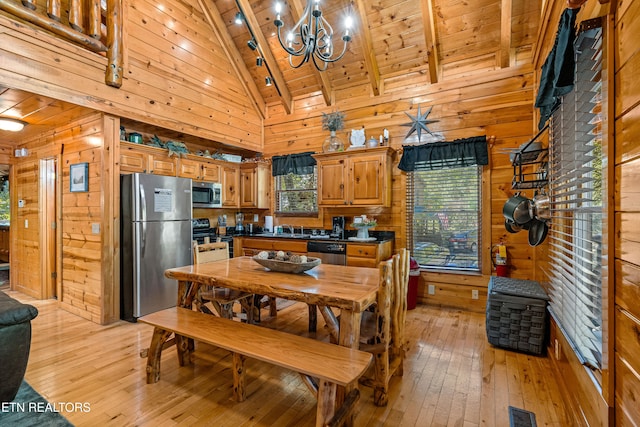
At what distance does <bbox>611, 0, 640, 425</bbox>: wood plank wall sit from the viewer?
3.46 ft

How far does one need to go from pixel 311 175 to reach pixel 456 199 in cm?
234

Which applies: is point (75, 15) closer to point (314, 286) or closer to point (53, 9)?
point (53, 9)

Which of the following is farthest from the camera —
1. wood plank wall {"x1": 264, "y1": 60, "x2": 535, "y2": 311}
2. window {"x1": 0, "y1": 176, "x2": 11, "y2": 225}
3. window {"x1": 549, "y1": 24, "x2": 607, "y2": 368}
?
window {"x1": 0, "y1": 176, "x2": 11, "y2": 225}

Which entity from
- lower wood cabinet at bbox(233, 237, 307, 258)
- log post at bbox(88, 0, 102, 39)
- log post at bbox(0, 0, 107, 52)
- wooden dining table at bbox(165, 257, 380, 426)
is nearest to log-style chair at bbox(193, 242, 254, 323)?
wooden dining table at bbox(165, 257, 380, 426)

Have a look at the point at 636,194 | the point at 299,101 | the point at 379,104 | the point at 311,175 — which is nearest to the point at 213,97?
the point at 299,101

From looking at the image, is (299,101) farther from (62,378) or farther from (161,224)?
(62,378)

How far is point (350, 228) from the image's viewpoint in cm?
486

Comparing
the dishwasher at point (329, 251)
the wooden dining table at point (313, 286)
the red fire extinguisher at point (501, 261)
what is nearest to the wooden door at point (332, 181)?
the dishwasher at point (329, 251)

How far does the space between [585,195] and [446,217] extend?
7.54ft

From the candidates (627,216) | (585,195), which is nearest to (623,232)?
(627,216)

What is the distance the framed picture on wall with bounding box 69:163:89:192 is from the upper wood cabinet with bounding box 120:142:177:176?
39cm

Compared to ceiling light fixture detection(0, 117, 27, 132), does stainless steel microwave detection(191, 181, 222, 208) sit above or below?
below

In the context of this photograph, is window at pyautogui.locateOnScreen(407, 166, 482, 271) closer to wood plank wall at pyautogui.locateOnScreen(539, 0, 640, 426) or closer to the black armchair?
wood plank wall at pyautogui.locateOnScreen(539, 0, 640, 426)

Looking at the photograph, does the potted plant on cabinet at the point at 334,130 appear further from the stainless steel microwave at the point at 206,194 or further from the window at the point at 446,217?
the stainless steel microwave at the point at 206,194
